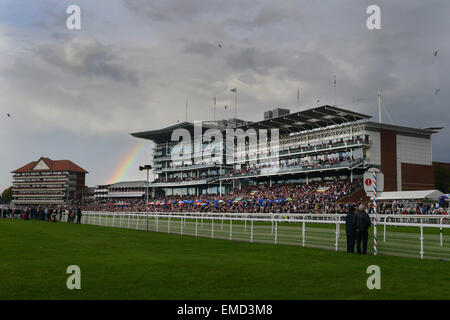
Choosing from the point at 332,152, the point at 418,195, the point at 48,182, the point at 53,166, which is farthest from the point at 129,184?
the point at 418,195

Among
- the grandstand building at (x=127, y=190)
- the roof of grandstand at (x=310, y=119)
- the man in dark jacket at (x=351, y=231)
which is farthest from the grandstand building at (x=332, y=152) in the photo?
the man in dark jacket at (x=351, y=231)

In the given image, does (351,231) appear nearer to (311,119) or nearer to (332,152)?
(332,152)

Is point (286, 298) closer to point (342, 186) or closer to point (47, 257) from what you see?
point (47, 257)

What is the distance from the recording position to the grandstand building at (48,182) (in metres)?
146

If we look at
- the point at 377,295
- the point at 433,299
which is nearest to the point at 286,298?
the point at 377,295

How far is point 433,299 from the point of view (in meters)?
6.63

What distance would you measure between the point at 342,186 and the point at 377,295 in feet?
158

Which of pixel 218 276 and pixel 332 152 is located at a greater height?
pixel 332 152

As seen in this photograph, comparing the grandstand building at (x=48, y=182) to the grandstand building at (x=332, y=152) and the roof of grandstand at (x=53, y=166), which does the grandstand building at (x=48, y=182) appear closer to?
the roof of grandstand at (x=53, y=166)

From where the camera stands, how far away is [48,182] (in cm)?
14838

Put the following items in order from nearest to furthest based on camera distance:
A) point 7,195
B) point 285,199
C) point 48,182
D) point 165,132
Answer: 1. point 285,199
2. point 165,132
3. point 48,182
4. point 7,195

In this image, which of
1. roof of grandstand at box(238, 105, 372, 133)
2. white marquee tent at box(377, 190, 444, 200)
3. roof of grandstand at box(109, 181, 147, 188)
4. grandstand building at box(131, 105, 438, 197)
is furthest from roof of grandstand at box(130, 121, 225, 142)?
white marquee tent at box(377, 190, 444, 200)

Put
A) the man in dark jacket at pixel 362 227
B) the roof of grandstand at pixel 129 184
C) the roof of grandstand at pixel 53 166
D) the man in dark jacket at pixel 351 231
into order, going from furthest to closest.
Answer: the roof of grandstand at pixel 53 166
the roof of grandstand at pixel 129 184
the man in dark jacket at pixel 351 231
the man in dark jacket at pixel 362 227
